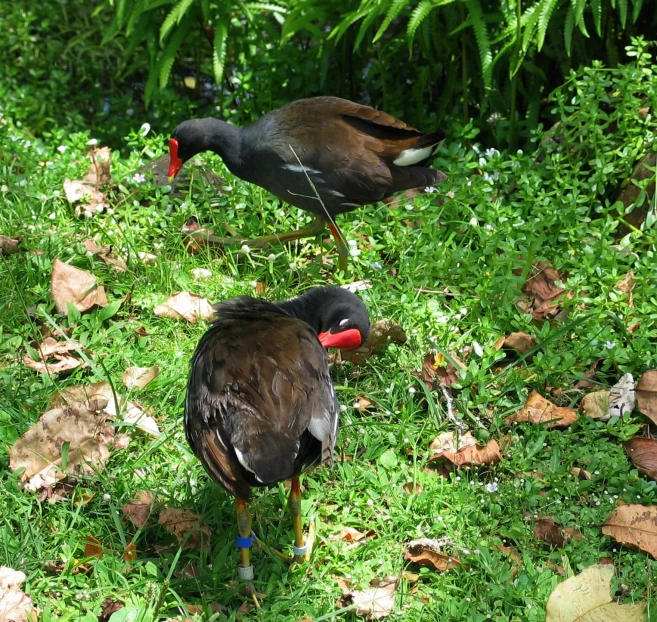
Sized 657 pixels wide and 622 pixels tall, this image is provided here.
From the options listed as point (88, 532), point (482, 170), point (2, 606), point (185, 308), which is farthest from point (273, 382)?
point (482, 170)

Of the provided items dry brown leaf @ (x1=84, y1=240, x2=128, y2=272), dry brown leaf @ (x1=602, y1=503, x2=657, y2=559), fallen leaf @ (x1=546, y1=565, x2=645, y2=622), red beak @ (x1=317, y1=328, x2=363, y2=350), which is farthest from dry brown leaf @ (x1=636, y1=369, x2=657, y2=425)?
dry brown leaf @ (x1=84, y1=240, x2=128, y2=272)

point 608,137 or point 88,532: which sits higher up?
point 608,137

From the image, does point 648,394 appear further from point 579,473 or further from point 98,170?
point 98,170

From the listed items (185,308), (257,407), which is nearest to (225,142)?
(185,308)

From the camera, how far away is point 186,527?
355cm

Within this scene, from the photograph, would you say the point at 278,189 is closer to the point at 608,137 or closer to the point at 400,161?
the point at 400,161

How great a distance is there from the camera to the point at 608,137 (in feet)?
17.5

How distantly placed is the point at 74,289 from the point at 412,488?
2.09m

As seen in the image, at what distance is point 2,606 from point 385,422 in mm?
1814

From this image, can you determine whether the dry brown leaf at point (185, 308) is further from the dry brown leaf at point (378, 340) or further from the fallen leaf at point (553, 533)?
the fallen leaf at point (553, 533)

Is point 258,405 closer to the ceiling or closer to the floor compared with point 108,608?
closer to the ceiling

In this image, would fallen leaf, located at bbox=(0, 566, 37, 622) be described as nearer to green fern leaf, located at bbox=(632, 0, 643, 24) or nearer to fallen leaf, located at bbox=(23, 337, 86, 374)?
fallen leaf, located at bbox=(23, 337, 86, 374)

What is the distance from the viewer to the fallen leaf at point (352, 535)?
143 inches

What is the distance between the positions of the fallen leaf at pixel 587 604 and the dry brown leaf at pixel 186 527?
1.34 m
